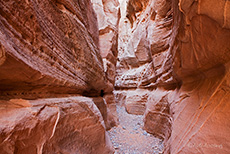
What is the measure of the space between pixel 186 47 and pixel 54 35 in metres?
2.27

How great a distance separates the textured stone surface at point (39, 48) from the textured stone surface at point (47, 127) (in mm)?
244

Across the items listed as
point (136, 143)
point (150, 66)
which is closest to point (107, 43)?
point (150, 66)

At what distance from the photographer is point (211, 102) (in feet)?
4.61

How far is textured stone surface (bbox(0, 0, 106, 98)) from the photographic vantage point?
96cm

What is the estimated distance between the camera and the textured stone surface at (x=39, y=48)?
0.96m

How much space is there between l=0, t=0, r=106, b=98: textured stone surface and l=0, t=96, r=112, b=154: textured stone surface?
0.80 ft

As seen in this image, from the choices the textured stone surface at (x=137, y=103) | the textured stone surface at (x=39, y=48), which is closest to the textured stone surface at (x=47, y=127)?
the textured stone surface at (x=39, y=48)

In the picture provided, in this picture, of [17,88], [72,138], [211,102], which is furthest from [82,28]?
[211,102]

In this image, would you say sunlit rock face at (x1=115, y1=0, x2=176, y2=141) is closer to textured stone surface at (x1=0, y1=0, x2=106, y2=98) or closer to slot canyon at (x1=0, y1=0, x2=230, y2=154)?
slot canyon at (x1=0, y1=0, x2=230, y2=154)

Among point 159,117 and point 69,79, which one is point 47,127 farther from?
point 159,117

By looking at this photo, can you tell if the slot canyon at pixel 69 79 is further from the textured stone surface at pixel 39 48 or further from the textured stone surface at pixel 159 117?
the textured stone surface at pixel 159 117

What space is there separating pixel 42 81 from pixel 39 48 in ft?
1.45

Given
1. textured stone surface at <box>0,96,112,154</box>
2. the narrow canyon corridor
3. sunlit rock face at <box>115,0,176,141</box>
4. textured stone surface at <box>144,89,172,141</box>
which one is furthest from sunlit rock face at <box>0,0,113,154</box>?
sunlit rock face at <box>115,0,176,141</box>

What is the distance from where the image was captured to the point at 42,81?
1.33 meters
